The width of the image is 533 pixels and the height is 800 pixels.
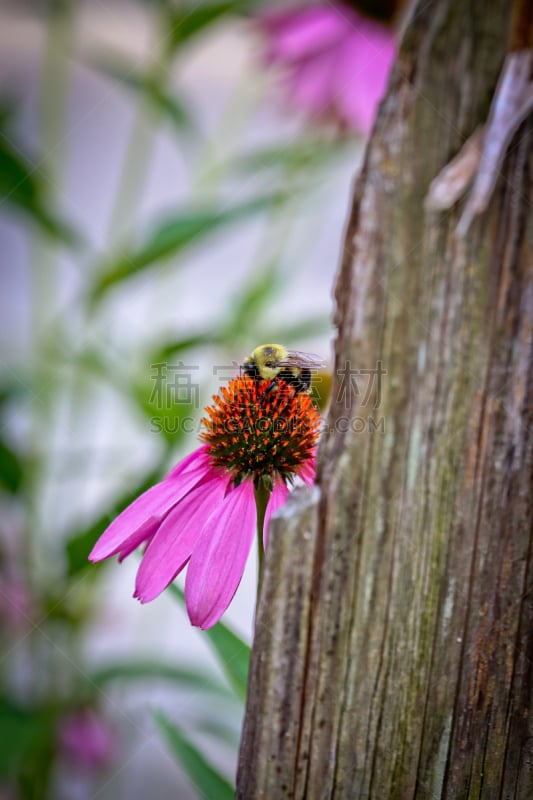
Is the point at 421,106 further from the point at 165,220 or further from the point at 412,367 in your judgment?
the point at 165,220

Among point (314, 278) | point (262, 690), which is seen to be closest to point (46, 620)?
point (262, 690)

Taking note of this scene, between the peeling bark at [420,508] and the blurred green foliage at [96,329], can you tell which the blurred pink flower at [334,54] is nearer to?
the blurred green foliage at [96,329]

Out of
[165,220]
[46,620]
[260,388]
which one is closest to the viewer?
[260,388]

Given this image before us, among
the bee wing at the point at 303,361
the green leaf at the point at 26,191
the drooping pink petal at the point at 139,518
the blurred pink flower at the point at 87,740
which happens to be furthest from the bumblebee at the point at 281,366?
the blurred pink flower at the point at 87,740

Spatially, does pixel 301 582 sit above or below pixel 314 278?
below

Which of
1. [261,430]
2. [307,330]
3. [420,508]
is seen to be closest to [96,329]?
[307,330]

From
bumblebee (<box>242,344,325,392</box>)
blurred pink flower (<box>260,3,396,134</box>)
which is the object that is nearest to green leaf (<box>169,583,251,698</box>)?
bumblebee (<box>242,344,325,392</box>)
